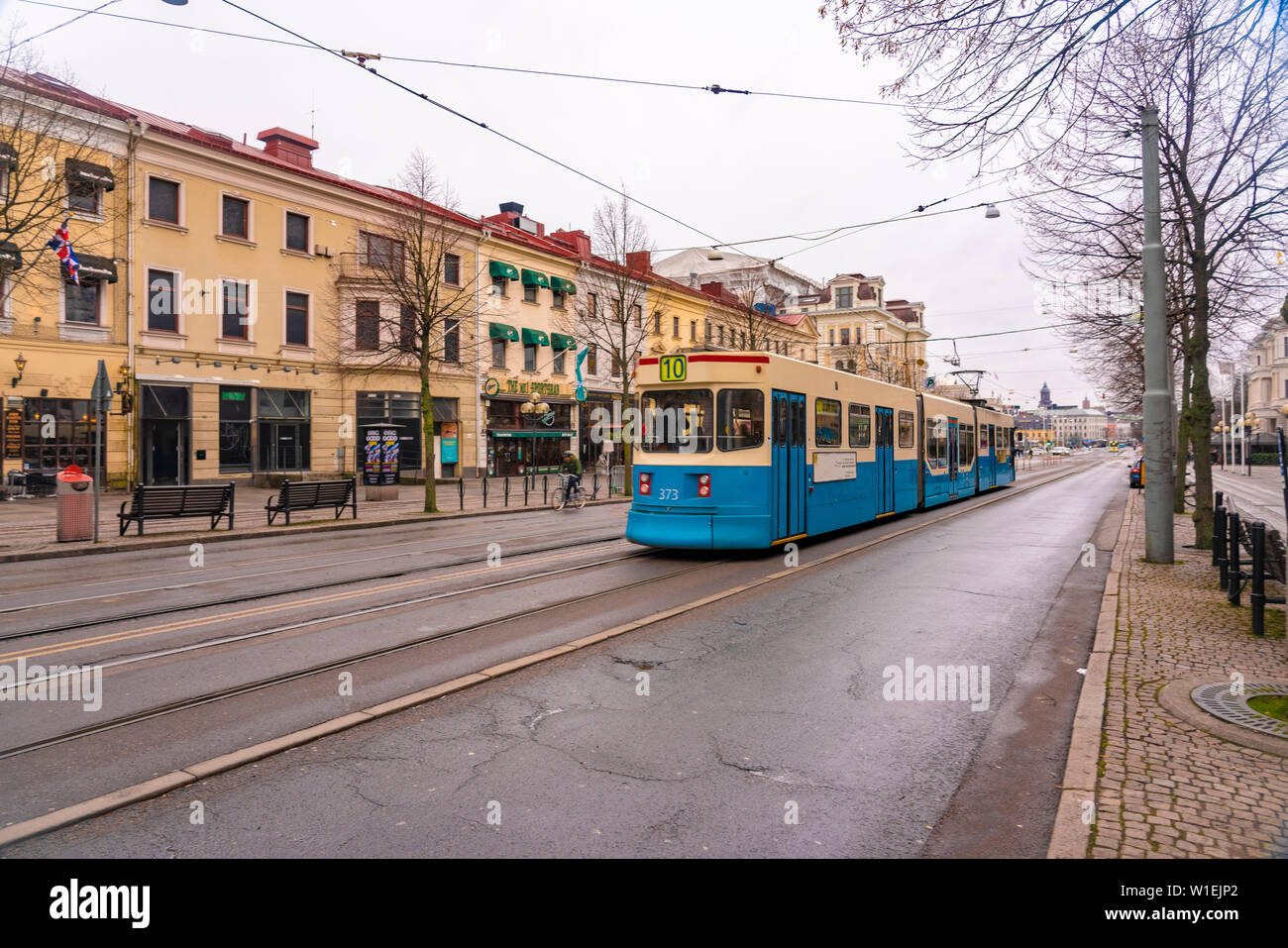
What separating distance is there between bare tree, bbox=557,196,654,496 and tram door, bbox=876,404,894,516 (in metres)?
11.2

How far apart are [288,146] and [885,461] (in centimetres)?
2943

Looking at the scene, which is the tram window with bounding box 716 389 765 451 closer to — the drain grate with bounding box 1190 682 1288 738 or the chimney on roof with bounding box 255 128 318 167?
the drain grate with bounding box 1190 682 1288 738

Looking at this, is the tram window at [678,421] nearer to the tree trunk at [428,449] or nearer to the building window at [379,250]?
the tree trunk at [428,449]

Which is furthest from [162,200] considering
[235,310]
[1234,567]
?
[1234,567]

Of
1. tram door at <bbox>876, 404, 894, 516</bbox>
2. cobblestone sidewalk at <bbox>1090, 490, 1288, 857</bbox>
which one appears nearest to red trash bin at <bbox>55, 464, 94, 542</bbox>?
tram door at <bbox>876, 404, 894, 516</bbox>

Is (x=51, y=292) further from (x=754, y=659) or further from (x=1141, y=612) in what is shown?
(x=1141, y=612)

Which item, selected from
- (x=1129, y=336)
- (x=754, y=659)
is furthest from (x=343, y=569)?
(x=1129, y=336)

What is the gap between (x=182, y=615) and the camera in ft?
27.4

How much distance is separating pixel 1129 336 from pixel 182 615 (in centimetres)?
1906

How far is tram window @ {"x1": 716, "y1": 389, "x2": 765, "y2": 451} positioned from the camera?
12039 mm

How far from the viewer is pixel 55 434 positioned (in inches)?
983

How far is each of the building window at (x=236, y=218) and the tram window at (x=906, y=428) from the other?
997 inches

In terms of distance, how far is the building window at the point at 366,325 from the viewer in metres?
33.3

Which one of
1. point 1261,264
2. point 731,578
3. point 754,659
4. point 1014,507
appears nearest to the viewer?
point 754,659
